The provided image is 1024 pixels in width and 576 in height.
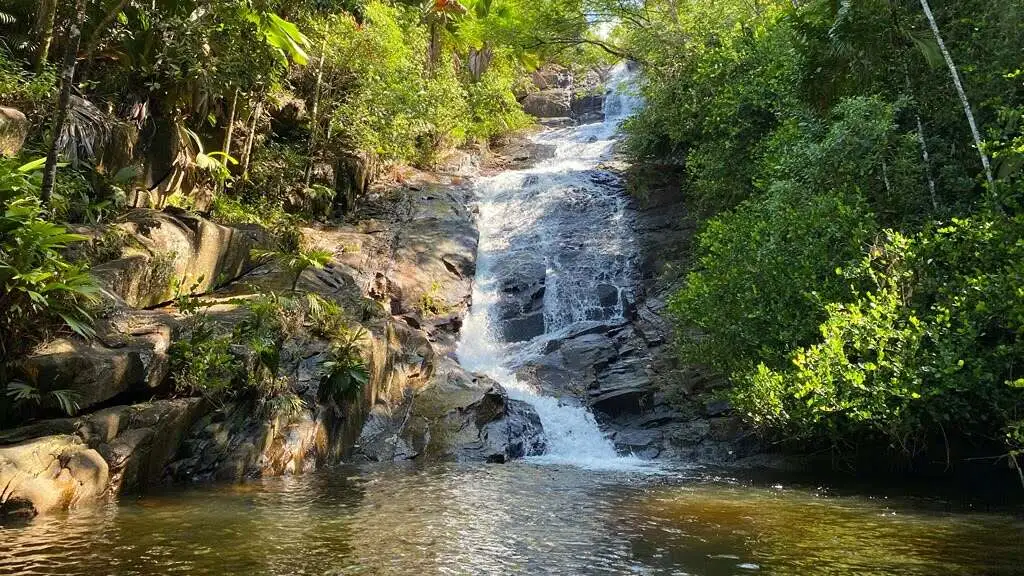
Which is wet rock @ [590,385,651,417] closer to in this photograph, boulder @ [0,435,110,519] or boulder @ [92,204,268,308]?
boulder @ [92,204,268,308]

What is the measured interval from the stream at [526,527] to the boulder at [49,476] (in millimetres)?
281

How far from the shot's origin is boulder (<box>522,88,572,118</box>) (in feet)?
135

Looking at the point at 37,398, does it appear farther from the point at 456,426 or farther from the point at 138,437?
the point at 456,426

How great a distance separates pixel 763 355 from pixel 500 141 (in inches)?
988

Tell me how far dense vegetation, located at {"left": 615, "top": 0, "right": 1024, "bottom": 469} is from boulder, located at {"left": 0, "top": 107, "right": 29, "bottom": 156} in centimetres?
1265

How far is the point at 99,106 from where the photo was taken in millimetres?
14867

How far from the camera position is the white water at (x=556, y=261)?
16.5 meters

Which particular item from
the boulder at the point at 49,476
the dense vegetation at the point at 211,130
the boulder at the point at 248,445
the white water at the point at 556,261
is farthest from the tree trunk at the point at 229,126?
the boulder at the point at 49,476

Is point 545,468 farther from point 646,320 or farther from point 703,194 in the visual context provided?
point 703,194

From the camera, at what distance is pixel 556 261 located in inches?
913

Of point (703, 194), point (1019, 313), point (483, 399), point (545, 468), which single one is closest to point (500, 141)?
point (703, 194)

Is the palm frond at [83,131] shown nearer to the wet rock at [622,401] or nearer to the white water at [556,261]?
the white water at [556,261]

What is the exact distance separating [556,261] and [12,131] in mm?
14915

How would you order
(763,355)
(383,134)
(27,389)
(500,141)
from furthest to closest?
(500,141)
(383,134)
(763,355)
(27,389)
